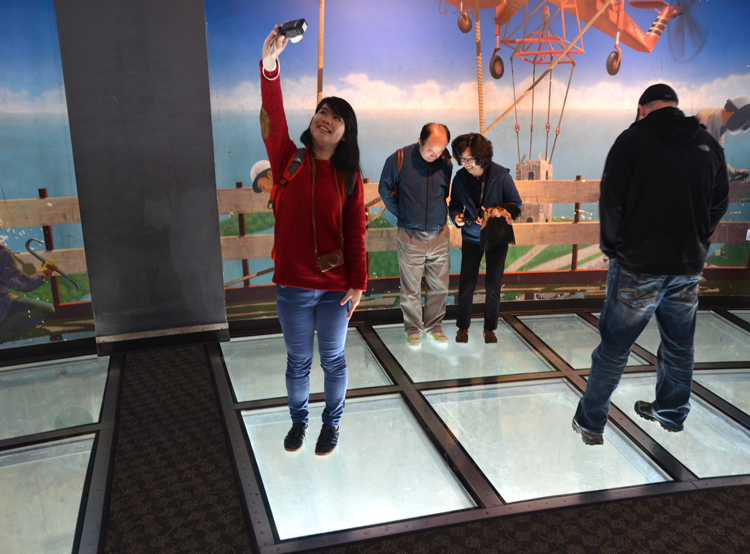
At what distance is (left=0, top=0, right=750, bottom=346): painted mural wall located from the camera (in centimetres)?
340

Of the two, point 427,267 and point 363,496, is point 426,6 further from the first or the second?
point 363,496

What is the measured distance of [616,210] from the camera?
2.26 metres

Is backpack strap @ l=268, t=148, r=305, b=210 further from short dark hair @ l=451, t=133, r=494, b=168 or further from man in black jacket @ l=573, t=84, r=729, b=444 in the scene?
short dark hair @ l=451, t=133, r=494, b=168

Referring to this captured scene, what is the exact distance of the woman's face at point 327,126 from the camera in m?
2.13

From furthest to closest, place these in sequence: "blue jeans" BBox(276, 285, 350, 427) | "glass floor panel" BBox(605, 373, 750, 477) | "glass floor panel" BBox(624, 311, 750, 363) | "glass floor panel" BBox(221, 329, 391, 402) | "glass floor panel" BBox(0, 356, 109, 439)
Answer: "glass floor panel" BBox(624, 311, 750, 363) → "glass floor panel" BBox(221, 329, 391, 402) → "glass floor panel" BBox(0, 356, 109, 439) → "glass floor panel" BBox(605, 373, 750, 477) → "blue jeans" BBox(276, 285, 350, 427)

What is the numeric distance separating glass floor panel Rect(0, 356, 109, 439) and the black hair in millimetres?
1819

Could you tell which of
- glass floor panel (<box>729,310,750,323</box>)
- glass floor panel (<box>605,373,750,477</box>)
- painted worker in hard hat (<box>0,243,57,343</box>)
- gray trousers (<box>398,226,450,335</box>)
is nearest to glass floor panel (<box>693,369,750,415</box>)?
glass floor panel (<box>605,373,750,477</box>)

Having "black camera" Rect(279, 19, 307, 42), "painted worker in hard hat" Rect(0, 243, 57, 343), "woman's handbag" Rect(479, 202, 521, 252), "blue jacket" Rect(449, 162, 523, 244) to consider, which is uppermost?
"black camera" Rect(279, 19, 307, 42)

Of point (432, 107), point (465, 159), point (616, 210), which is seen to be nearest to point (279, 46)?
point (616, 210)

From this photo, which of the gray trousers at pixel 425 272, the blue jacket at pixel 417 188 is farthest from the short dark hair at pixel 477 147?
the gray trousers at pixel 425 272

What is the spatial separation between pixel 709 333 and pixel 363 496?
309 centimetres

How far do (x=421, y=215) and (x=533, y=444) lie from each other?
1.56 meters

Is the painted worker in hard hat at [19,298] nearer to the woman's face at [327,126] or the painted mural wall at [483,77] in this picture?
the painted mural wall at [483,77]

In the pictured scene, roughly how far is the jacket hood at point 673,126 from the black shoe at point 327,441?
1842 millimetres
